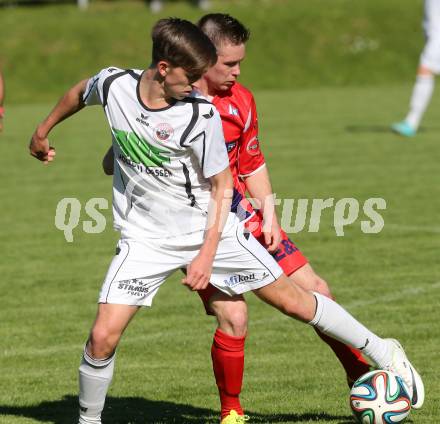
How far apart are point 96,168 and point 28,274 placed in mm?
6360

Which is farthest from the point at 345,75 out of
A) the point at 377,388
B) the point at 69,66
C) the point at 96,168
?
the point at 377,388

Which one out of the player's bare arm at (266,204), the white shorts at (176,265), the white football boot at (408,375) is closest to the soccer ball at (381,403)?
the white football boot at (408,375)

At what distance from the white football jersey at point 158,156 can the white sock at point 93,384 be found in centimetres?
63

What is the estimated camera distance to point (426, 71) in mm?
19000

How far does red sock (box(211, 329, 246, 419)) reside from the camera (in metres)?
5.79

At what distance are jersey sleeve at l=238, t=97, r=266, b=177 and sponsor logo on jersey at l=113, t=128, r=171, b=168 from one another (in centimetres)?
86

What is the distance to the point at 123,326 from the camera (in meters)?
5.38

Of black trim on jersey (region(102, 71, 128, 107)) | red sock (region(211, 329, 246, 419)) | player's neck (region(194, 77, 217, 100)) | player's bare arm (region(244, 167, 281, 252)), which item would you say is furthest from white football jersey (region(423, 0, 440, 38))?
black trim on jersey (region(102, 71, 128, 107))

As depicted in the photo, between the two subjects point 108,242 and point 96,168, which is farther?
point 96,168

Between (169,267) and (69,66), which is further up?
(169,267)

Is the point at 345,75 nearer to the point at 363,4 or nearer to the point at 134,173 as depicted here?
the point at 363,4

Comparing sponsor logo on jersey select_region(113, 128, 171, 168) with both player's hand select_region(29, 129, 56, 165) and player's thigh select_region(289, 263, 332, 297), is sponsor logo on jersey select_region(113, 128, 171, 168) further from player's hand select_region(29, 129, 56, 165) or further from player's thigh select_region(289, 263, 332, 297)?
player's thigh select_region(289, 263, 332, 297)

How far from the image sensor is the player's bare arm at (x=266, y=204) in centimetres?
603

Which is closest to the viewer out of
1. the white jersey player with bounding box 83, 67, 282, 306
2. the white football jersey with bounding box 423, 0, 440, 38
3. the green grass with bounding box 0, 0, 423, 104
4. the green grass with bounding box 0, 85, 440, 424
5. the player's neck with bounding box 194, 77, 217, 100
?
the white jersey player with bounding box 83, 67, 282, 306
